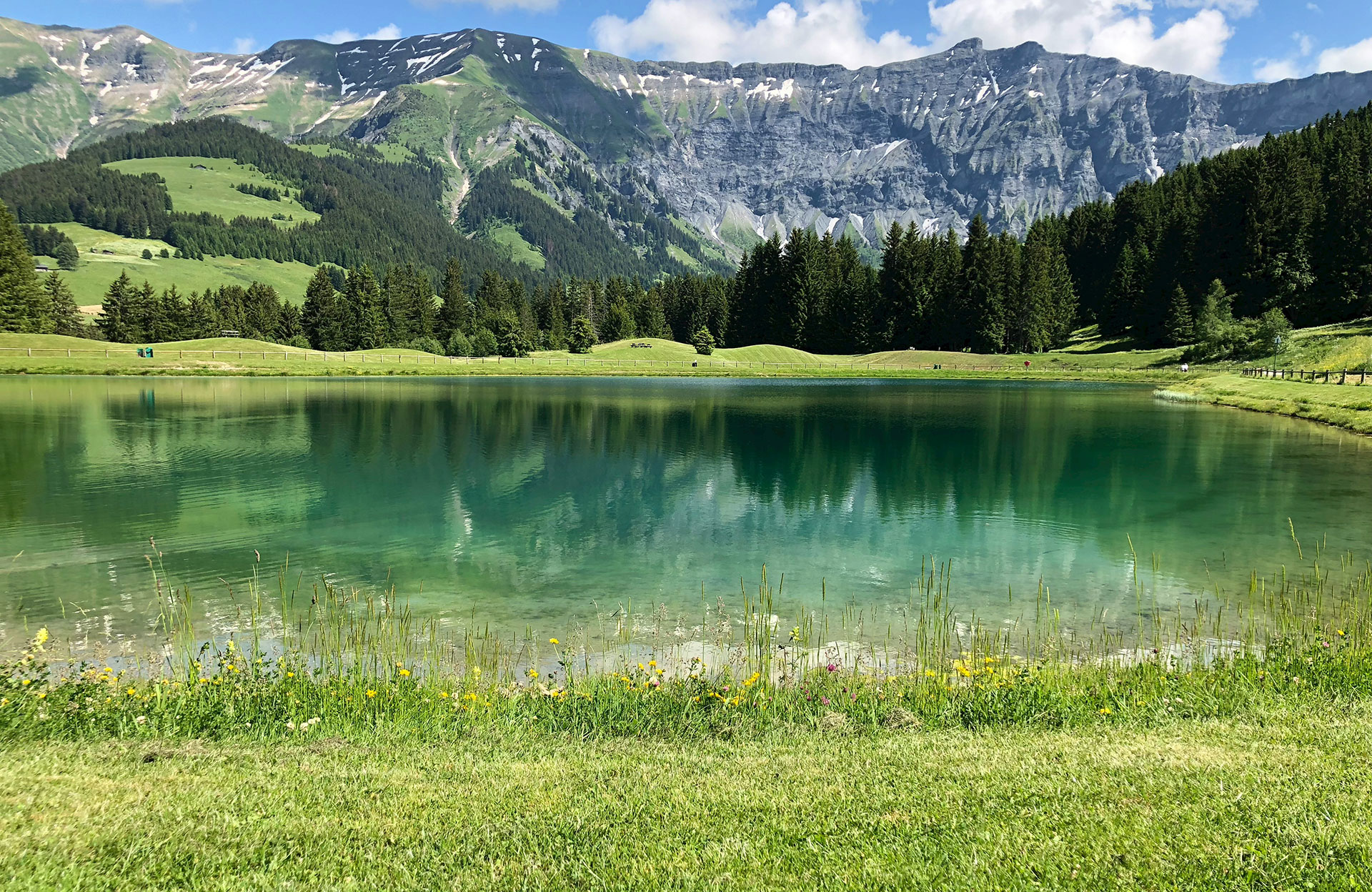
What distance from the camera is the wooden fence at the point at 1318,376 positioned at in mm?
61531

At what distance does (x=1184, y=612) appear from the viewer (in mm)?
16484

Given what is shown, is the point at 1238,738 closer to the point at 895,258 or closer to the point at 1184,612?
the point at 1184,612

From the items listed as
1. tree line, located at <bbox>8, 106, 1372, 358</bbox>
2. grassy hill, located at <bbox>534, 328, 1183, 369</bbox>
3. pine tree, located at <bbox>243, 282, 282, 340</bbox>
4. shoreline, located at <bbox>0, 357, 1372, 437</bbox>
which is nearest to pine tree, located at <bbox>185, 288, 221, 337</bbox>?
tree line, located at <bbox>8, 106, 1372, 358</bbox>

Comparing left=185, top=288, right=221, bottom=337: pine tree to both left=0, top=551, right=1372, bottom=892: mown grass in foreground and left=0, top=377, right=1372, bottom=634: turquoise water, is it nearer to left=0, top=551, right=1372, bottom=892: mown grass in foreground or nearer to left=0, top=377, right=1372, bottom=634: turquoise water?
left=0, top=377, right=1372, bottom=634: turquoise water

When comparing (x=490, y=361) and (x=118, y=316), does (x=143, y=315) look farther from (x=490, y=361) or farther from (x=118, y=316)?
(x=490, y=361)

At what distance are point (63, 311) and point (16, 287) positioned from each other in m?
37.9

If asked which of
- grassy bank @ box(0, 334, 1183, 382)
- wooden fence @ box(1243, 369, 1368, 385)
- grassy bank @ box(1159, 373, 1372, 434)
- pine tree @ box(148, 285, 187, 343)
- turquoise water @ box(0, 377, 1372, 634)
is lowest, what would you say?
turquoise water @ box(0, 377, 1372, 634)

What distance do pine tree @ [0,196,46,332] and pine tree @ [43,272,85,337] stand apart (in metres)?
23.3

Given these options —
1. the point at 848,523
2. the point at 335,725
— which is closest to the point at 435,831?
the point at 335,725

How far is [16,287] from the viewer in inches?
4473

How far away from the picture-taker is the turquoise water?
721 inches

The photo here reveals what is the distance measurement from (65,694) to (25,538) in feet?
48.0

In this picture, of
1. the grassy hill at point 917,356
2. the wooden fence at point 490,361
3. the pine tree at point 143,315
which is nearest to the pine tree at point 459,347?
the wooden fence at point 490,361

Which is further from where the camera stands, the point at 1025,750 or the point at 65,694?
the point at 65,694
